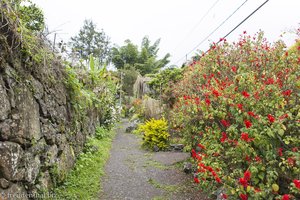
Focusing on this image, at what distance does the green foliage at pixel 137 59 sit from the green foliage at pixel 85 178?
53.6ft

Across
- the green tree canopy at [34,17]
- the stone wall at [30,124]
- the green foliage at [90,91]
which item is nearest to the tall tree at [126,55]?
the green foliage at [90,91]

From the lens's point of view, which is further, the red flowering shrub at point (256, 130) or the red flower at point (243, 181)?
the red flowering shrub at point (256, 130)

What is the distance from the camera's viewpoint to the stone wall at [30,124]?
7.66 ft

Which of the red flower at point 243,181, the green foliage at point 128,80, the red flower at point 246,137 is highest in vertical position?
the green foliage at point 128,80

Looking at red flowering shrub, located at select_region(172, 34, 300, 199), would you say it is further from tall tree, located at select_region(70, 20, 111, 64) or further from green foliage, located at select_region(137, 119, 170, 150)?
tall tree, located at select_region(70, 20, 111, 64)

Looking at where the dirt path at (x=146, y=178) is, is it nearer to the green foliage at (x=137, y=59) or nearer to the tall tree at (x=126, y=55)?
the green foliage at (x=137, y=59)

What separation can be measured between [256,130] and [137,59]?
21.3m

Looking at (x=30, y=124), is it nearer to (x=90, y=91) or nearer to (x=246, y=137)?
(x=246, y=137)

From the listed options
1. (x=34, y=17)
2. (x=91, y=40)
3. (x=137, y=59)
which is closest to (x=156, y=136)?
(x=34, y=17)

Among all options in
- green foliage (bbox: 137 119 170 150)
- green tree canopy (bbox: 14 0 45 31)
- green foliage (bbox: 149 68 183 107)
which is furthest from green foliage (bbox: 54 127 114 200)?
green foliage (bbox: 149 68 183 107)

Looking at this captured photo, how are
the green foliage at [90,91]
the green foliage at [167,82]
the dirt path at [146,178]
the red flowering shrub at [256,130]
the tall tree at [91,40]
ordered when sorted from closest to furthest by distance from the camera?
the red flowering shrub at [256,130], the dirt path at [146,178], the green foliage at [90,91], the green foliage at [167,82], the tall tree at [91,40]

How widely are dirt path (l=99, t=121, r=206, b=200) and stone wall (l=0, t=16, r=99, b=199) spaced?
96 cm

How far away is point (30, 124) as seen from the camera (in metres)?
2.82

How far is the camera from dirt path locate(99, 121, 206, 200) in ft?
12.6
